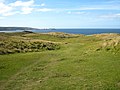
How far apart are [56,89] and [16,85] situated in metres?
3.48

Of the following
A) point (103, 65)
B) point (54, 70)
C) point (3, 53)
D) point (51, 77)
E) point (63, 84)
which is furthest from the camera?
point (3, 53)

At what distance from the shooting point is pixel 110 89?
1789 cm

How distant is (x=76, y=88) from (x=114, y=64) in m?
10.8

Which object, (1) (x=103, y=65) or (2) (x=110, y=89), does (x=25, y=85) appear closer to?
(2) (x=110, y=89)

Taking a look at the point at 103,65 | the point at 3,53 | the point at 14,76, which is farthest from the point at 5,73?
the point at 3,53

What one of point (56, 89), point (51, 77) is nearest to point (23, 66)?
point (51, 77)

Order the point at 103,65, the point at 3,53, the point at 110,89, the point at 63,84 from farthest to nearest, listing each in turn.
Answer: the point at 3,53
the point at 103,65
the point at 63,84
the point at 110,89

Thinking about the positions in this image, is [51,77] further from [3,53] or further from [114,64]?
[3,53]

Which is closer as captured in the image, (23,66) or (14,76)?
(14,76)

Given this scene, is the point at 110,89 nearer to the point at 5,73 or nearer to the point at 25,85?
the point at 25,85

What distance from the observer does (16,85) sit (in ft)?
65.3

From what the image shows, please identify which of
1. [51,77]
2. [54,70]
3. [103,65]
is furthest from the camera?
[103,65]

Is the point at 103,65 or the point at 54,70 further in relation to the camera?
the point at 103,65

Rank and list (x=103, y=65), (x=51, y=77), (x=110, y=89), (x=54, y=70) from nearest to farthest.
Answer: (x=110, y=89), (x=51, y=77), (x=54, y=70), (x=103, y=65)
